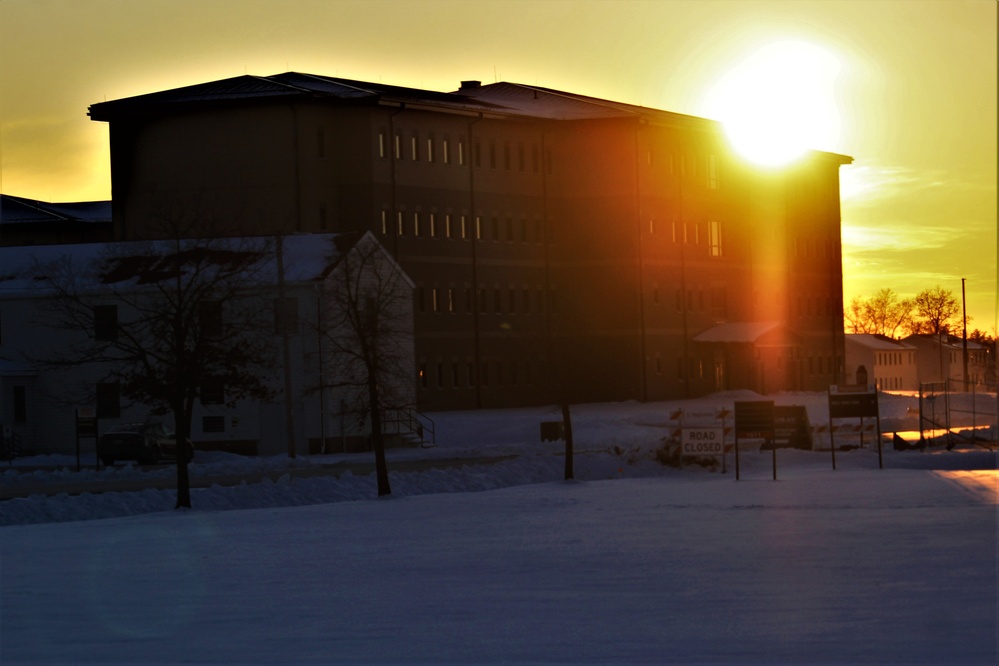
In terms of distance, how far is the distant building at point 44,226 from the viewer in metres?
109

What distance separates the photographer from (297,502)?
129ft

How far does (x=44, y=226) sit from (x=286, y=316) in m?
58.6

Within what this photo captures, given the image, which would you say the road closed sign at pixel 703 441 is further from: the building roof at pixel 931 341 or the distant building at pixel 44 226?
the building roof at pixel 931 341

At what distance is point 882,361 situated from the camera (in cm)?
15588

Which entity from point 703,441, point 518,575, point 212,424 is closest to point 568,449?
point 703,441

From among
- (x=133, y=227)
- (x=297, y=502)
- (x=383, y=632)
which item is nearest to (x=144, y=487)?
(x=297, y=502)

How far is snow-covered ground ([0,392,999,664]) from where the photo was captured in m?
15.7

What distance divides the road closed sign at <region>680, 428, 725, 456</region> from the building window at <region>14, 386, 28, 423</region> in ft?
99.7

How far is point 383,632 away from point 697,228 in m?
87.8

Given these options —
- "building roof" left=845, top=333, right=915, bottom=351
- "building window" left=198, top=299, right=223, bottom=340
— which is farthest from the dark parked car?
"building roof" left=845, top=333, right=915, bottom=351

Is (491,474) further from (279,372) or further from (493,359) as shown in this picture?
(493,359)

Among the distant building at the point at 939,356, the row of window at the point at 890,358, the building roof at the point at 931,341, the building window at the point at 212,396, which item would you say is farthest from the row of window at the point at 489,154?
the building roof at the point at 931,341

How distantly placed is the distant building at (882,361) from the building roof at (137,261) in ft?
280

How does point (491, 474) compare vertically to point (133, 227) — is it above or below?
below
